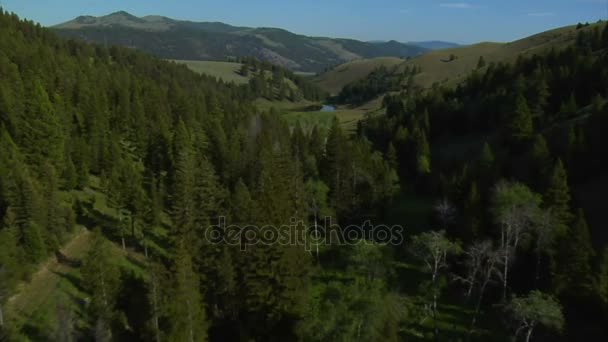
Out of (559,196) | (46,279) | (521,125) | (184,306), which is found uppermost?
(521,125)

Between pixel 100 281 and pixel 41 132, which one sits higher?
pixel 41 132

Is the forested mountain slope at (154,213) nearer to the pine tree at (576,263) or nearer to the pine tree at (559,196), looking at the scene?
the pine tree at (576,263)

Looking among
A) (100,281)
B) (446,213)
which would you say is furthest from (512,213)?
(100,281)

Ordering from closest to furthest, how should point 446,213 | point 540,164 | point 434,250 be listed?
point 434,250
point 446,213
point 540,164

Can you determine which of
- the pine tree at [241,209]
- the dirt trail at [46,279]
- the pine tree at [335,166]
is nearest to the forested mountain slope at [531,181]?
the pine tree at [335,166]

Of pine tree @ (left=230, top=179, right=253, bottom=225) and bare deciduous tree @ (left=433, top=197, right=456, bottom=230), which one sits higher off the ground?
pine tree @ (left=230, top=179, right=253, bottom=225)

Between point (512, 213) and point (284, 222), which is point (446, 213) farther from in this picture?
point (284, 222)

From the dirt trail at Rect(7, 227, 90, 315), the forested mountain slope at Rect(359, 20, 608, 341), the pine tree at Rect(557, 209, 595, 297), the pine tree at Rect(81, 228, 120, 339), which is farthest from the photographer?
the dirt trail at Rect(7, 227, 90, 315)

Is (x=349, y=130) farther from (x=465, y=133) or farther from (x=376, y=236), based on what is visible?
(x=376, y=236)

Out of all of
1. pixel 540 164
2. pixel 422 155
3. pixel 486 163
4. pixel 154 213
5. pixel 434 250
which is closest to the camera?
pixel 434 250

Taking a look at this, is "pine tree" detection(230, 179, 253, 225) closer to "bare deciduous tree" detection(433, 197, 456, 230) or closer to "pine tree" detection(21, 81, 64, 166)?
"bare deciduous tree" detection(433, 197, 456, 230)

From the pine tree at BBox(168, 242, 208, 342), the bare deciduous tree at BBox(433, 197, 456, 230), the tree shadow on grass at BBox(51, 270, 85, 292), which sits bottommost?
the tree shadow on grass at BBox(51, 270, 85, 292)

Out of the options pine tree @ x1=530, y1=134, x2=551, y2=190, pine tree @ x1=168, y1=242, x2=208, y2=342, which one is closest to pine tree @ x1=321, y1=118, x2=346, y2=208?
pine tree @ x1=530, y1=134, x2=551, y2=190
